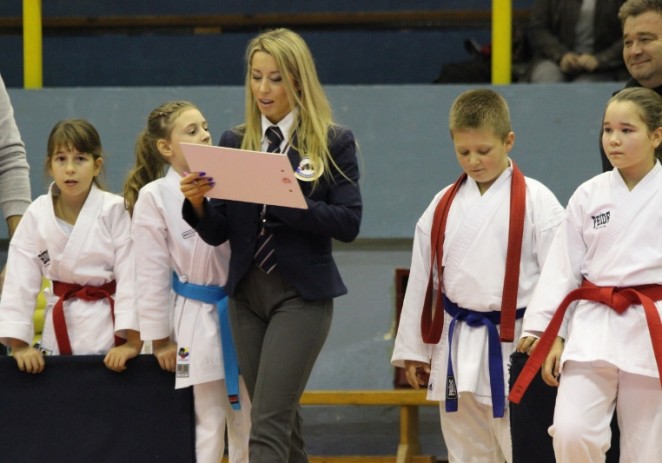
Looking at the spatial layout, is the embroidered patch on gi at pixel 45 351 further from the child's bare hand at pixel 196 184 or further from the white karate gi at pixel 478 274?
the white karate gi at pixel 478 274

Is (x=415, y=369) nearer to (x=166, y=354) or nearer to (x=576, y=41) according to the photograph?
(x=166, y=354)

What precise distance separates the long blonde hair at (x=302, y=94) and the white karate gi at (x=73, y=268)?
64 centimetres

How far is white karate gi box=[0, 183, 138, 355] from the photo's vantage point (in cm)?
366

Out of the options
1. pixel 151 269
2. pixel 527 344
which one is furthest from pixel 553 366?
pixel 151 269

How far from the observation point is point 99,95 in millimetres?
5398

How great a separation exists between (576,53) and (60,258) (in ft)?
10.1

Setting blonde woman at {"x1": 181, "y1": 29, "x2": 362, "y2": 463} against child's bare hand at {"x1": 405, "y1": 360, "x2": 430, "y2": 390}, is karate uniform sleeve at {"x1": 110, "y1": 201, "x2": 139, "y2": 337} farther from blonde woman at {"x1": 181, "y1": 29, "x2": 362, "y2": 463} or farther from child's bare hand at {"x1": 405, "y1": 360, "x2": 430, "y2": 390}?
child's bare hand at {"x1": 405, "y1": 360, "x2": 430, "y2": 390}

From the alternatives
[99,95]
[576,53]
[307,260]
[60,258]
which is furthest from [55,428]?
[576,53]

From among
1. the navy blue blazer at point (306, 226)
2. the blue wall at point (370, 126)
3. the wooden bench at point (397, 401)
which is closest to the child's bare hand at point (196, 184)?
the navy blue blazer at point (306, 226)

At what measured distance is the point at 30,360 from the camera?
3545 mm

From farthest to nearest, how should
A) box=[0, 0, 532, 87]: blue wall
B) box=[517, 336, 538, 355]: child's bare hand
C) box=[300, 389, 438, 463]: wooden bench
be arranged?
box=[0, 0, 532, 87]: blue wall → box=[300, 389, 438, 463]: wooden bench → box=[517, 336, 538, 355]: child's bare hand

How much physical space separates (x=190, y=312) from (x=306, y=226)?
609mm

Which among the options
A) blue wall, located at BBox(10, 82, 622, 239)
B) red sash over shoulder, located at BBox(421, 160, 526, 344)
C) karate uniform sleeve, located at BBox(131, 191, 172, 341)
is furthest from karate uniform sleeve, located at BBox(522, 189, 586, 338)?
blue wall, located at BBox(10, 82, 622, 239)

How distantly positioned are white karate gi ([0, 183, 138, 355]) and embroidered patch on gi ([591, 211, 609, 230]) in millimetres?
1539
